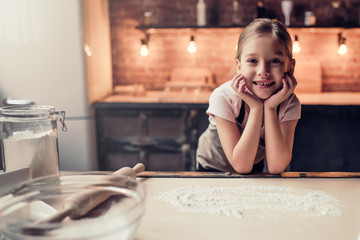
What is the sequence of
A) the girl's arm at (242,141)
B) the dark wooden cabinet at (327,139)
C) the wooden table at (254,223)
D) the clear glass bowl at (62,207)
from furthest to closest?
the dark wooden cabinet at (327,139) → the girl's arm at (242,141) → the wooden table at (254,223) → the clear glass bowl at (62,207)

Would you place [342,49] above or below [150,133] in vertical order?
above

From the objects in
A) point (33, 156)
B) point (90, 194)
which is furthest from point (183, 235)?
point (33, 156)

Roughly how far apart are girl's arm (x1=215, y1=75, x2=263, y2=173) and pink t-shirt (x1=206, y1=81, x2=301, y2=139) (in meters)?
0.04

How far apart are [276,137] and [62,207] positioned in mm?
720

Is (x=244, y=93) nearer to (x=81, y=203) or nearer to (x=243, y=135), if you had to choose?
(x=243, y=135)

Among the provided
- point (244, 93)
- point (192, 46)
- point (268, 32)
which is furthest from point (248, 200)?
point (192, 46)

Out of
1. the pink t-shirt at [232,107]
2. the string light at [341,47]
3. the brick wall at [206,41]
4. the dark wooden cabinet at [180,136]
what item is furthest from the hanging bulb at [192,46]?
the pink t-shirt at [232,107]

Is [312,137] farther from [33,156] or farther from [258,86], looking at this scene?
[33,156]

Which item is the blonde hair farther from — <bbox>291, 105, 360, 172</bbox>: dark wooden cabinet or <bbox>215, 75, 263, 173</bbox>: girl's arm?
<bbox>291, 105, 360, 172</bbox>: dark wooden cabinet

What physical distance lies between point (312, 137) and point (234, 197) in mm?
1710

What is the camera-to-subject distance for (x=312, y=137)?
235 cm

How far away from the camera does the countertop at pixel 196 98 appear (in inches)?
94.1

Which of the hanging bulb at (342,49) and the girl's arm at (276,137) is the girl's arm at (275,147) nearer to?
the girl's arm at (276,137)

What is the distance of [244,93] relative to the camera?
1.19m
